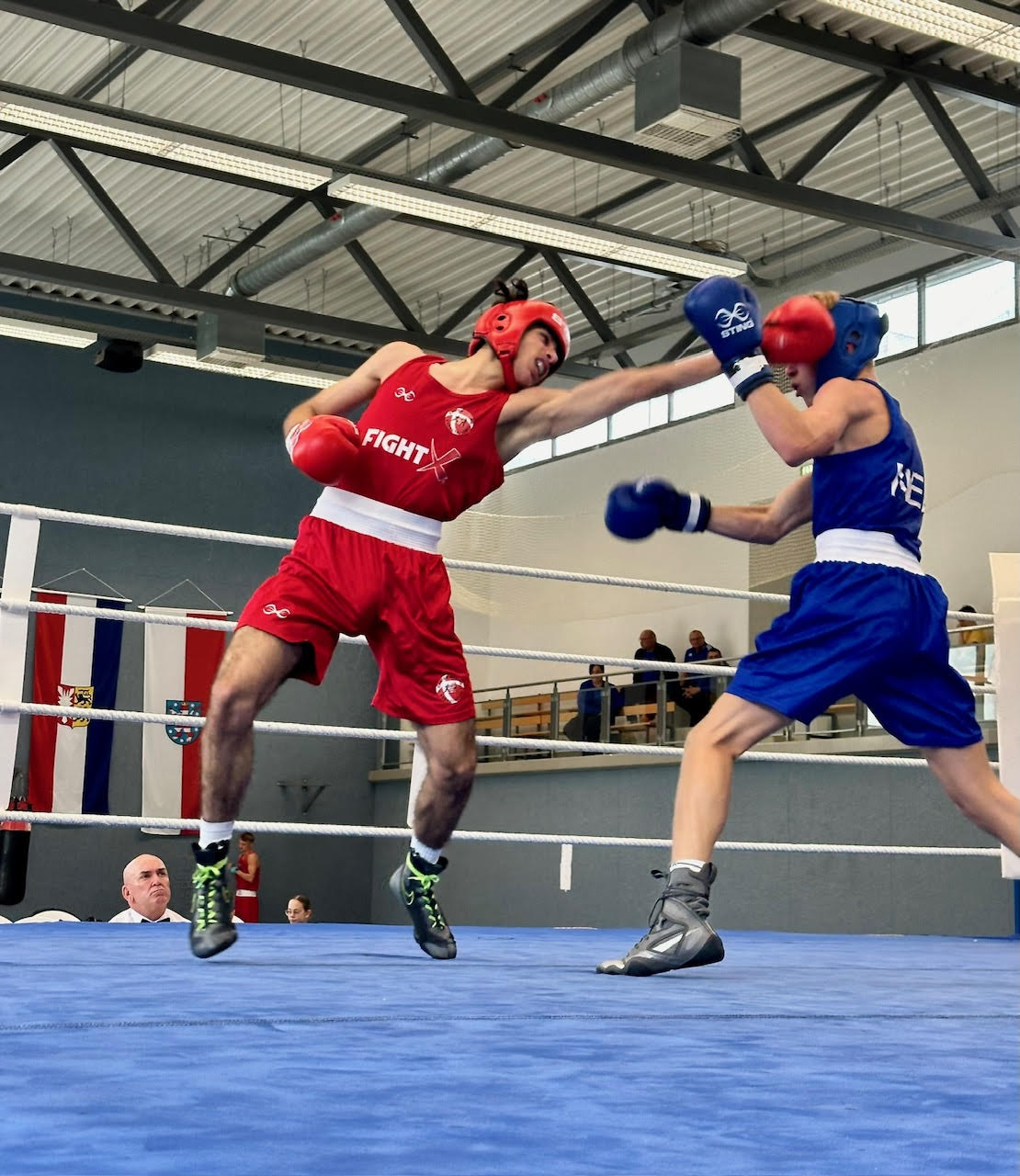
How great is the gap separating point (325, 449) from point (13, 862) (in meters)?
10.4

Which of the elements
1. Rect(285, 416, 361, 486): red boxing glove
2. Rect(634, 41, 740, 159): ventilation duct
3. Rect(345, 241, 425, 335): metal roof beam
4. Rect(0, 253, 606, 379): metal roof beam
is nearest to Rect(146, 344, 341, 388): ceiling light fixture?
Rect(0, 253, 606, 379): metal roof beam

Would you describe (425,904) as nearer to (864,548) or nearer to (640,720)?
(864,548)

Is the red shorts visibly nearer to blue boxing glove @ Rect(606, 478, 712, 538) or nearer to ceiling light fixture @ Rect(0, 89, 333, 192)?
blue boxing glove @ Rect(606, 478, 712, 538)

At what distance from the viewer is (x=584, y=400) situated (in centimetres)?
261

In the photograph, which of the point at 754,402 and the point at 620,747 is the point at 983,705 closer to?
the point at 620,747

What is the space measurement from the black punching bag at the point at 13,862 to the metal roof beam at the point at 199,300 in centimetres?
408

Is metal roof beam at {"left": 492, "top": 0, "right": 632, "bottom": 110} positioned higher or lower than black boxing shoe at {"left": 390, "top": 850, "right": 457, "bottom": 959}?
higher

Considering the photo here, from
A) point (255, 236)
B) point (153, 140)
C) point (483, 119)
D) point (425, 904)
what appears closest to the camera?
point (425, 904)

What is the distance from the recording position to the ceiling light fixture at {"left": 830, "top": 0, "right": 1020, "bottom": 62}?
596cm

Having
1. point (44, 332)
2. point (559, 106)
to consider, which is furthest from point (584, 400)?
point (44, 332)

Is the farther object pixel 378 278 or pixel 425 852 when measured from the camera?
pixel 378 278

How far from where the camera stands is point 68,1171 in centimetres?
87

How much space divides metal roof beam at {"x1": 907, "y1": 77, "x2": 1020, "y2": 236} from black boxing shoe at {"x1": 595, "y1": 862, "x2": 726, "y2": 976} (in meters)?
7.31

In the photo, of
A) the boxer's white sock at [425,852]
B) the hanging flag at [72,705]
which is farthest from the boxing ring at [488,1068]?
the hanging flag at [72,705]
